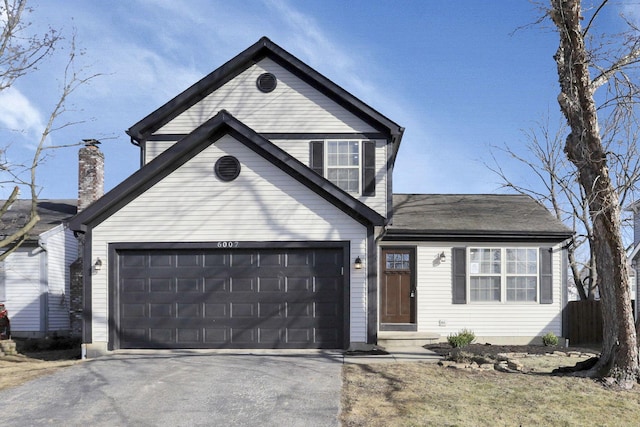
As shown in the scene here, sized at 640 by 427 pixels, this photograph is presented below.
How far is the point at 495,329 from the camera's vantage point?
51.1 ft

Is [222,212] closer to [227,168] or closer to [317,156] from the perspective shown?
[227,168]

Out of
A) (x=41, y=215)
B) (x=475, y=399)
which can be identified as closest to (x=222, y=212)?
(x=475, y=399)

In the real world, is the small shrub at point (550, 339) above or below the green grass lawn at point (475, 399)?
below

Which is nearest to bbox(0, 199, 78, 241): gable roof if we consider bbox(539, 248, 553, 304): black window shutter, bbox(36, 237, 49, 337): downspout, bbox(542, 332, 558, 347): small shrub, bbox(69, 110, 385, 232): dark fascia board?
bbox(36, 237, 49, 337): downspout

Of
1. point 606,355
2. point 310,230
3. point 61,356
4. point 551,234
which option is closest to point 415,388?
point 606,355

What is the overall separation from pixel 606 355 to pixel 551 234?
5762 mm

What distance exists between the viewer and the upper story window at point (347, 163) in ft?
51.2

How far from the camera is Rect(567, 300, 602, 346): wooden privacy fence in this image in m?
16.3

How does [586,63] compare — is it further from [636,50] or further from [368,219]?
[368,219]

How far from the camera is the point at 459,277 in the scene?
51.2 ft

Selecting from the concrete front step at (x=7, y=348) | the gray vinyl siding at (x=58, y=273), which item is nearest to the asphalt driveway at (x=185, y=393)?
the concrete front step at (x=7, y=348)

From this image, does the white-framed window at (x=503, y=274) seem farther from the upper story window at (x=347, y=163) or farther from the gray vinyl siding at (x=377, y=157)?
the upper story window at (x=347, y=163)

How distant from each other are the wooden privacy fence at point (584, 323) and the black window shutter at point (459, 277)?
3.32 meters

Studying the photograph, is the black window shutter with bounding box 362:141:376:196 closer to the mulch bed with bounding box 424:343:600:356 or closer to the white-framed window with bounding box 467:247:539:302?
the white-framed window with bounding box 467:247:539:302
